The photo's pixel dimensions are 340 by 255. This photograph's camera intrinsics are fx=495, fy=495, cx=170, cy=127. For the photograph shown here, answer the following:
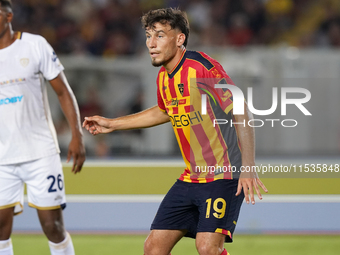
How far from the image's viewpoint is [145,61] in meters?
6.93

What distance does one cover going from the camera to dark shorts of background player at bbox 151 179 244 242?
3031 millimetres

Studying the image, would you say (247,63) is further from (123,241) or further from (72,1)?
(72,1)

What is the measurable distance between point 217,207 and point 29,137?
149cm

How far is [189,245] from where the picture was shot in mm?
5066

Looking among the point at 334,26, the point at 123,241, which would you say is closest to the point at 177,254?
the point at 123,241

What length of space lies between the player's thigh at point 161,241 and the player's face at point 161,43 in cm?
109

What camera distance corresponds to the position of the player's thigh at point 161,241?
10.4 ft

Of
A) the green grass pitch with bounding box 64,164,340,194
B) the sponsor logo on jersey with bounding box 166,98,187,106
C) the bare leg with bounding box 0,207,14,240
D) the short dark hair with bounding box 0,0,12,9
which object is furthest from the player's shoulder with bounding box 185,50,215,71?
the green grass pitch with bounding box 64,164,340,194

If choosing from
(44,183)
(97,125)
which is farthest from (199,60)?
(44,183)

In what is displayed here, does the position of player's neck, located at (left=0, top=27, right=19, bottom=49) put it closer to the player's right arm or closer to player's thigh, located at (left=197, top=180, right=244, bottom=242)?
the player's right arm

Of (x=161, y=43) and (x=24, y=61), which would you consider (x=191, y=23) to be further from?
(x=161, y=43)

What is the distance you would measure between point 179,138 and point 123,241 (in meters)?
2.28

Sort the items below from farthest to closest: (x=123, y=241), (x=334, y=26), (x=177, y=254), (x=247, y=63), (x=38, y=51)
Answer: (x=334, y=26)
(x=247, y=63)
(x=123, y=241)
(x=177, y=254)
(x=38, y=51)

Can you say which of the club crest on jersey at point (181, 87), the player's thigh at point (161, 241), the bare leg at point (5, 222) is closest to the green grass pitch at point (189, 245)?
the bare leg at point (5, 222)
